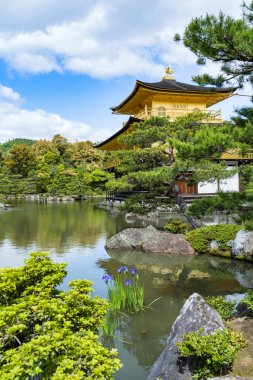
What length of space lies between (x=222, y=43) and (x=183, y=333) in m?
3.44

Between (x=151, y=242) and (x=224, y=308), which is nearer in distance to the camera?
(x=224, y=308)

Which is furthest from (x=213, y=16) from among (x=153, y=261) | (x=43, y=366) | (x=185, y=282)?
(x=153, y=261)

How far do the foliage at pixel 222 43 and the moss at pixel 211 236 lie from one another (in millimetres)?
5301

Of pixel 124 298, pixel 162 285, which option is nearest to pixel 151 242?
pixel 162 285

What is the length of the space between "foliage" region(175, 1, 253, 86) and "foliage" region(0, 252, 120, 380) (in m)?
3.21

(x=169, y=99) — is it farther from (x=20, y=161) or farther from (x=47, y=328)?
(x=20, y=161)

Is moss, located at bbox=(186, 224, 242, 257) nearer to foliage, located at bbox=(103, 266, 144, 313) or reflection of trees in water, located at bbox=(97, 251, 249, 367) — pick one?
reflection of trees in water, located at bbox=(97, 251, 249, 367)

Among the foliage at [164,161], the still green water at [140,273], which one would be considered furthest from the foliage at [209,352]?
the foliage at [164,161]

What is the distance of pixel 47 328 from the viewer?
8.24 feet

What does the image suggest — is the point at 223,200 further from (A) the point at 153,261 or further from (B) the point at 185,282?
(A) the point at 153,261

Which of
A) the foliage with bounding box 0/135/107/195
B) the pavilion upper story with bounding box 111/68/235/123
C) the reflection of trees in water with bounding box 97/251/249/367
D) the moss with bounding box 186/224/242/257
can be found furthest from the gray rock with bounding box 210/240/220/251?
the foliage with bounding box 0/135/107/195

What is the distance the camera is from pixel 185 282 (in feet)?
23.3

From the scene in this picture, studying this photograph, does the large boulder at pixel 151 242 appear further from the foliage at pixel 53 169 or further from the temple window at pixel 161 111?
the foliage at pixel 53 169

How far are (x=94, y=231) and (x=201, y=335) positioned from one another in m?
10.7
